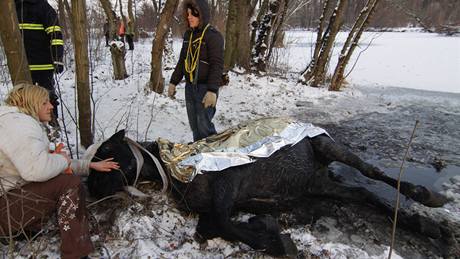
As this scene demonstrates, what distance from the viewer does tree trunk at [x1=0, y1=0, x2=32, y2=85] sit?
2609 millimetres

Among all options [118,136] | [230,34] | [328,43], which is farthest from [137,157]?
[328,43]

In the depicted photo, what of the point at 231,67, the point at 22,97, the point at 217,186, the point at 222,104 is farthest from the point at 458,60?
the point at 22,97

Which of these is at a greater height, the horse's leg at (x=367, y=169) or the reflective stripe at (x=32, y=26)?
the reflective stripe at (x=32, y=26)

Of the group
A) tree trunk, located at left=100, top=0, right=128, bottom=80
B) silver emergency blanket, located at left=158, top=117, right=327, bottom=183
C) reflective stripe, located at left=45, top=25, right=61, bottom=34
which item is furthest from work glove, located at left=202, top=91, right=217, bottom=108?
tree trunk, located at left=100, top=0, right=128, bottom=80

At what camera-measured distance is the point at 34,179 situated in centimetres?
202

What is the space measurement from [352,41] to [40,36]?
23.5ft

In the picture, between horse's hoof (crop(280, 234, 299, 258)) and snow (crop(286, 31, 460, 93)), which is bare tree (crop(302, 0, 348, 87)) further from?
horse's hoof (crop(280, 234, 299, 258))

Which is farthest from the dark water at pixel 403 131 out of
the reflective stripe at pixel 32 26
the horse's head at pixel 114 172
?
the reflective stripe at pixel 32 26

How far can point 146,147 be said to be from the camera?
9.78ft

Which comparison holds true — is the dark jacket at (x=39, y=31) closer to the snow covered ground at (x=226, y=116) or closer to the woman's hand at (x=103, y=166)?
the snow covered ground at (x=226, y=116)

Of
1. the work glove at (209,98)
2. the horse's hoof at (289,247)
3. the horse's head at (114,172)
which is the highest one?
the work glove at (209,98)

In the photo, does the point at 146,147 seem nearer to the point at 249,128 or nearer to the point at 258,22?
Result: the point at 249,128

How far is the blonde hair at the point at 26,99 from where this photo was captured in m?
2.09

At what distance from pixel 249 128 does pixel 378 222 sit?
1.41 meters
